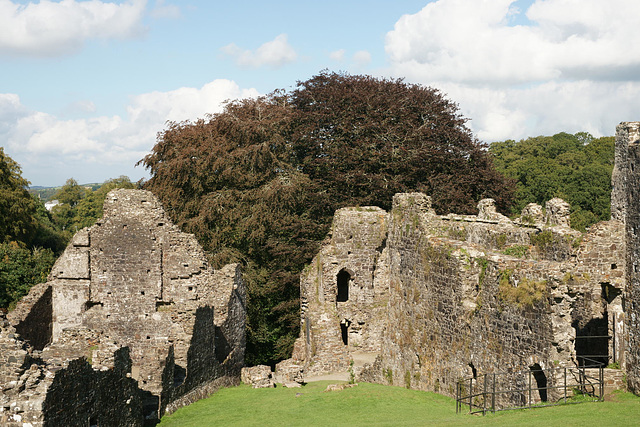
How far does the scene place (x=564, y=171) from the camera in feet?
190

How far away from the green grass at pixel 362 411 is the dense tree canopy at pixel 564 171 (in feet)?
96.3

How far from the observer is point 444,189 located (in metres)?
28.9

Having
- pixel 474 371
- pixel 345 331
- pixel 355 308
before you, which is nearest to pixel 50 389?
pixel 474 371

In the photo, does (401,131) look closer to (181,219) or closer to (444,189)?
(444,189)

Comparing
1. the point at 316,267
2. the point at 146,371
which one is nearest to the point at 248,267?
the point at 316,267

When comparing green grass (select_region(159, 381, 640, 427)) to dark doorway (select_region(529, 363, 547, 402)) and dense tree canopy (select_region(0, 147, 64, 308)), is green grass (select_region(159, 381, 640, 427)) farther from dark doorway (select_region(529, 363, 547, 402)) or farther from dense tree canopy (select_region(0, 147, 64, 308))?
dense tree canopy (select_region(0, 147, 64, 308))

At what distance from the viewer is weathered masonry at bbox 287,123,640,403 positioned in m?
13.6

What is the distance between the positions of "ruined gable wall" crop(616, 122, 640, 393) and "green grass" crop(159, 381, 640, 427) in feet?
2.09

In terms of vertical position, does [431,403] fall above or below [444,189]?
below

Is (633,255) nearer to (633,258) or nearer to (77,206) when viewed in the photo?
(633,258)

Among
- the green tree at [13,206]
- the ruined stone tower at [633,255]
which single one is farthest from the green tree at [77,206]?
the ruined stone tower at [633,255]

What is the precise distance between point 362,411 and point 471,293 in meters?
3.84

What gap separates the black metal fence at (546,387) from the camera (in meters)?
12.9

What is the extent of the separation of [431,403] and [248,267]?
46.2 ft
